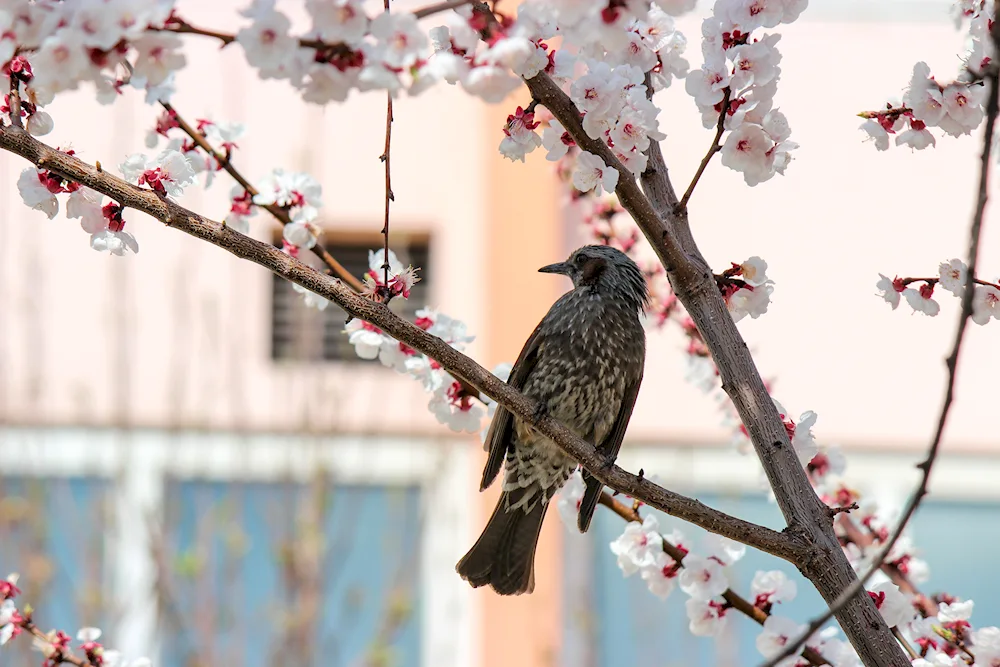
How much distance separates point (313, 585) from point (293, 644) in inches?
9.3

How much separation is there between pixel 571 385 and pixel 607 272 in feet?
1.01

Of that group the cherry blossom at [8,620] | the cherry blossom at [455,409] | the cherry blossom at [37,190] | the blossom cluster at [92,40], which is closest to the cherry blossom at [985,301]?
the cherry blossom at [455,409]

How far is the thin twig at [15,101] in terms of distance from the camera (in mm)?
1530

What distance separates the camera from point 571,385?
8.75 feet

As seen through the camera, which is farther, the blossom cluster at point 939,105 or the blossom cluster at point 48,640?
the blossom cluster at point 48,640

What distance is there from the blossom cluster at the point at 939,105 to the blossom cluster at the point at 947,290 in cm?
20

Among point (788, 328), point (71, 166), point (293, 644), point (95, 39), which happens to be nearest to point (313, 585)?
point (293, 644)

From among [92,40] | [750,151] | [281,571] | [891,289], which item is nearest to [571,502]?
[891,289]

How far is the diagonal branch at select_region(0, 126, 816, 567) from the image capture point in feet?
5.09

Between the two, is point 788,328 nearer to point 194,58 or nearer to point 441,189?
point 441,189

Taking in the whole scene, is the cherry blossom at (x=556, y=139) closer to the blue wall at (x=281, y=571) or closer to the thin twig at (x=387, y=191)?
the thin twig at (x=387, y=191)

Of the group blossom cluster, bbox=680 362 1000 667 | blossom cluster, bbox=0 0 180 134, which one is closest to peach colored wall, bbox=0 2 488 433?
blossom cluster, bbox=680 362 1000 667

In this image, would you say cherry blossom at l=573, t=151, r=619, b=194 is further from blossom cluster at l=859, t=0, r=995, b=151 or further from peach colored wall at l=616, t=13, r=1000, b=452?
peach colored wall at l=616, t=13, r=1000, b=452

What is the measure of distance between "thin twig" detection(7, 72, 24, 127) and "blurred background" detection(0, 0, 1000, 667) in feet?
10.9
